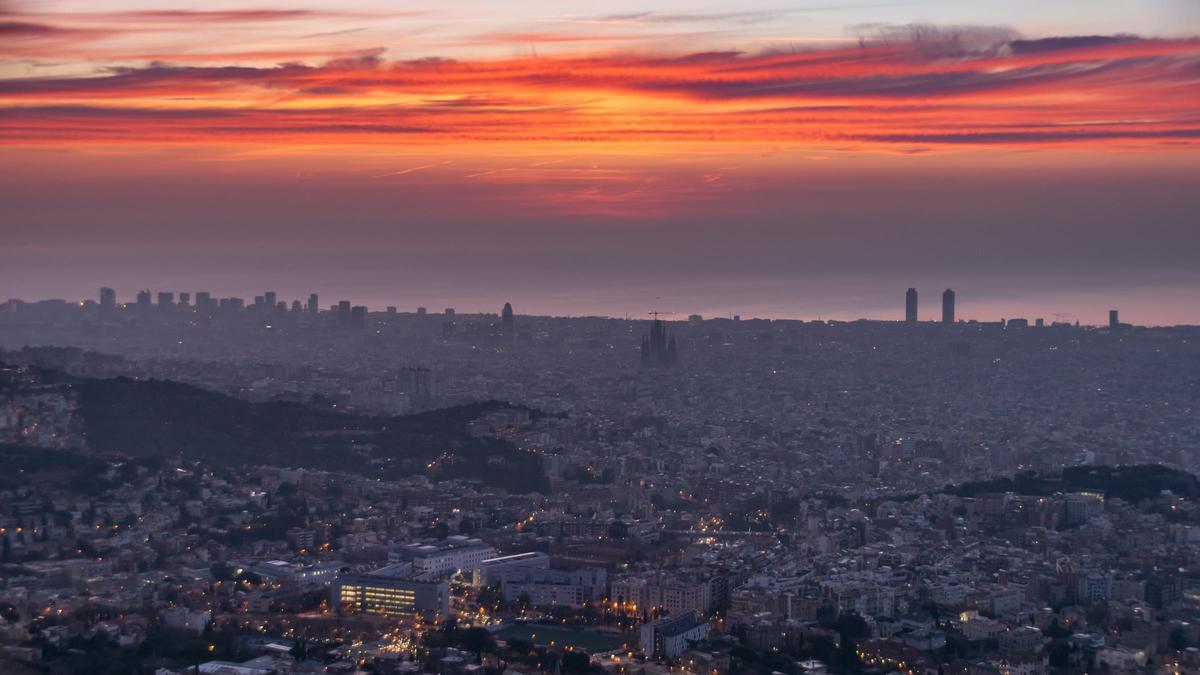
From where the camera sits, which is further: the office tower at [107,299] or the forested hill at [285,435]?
the office tower at [107,299]

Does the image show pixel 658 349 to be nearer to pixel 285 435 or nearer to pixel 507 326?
pixel 507 326

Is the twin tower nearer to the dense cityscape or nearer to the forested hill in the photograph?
the dense cityscape

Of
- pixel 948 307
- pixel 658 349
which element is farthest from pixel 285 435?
pixel 948 307

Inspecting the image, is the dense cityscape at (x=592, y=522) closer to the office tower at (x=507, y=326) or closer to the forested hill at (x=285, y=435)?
the forested hill at (x=285, y=435)

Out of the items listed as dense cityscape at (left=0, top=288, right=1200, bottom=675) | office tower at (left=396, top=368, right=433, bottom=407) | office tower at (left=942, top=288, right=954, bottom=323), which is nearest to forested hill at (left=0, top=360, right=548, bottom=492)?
dense cityscape at (left=0, top=288, right=1200, bottom=675)

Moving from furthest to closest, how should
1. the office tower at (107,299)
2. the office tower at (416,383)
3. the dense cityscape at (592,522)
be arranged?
the office tower at (107,299), the office tower at (416,383), the dense cityscape at (592,522)

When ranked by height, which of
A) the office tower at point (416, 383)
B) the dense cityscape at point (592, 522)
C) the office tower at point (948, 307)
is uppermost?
the office tower at point (948, 307)

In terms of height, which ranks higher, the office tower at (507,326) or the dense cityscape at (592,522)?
the office tower at (507,326)

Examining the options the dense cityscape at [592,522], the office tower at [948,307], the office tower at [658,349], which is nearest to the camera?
the dense cityscape at [592,522]

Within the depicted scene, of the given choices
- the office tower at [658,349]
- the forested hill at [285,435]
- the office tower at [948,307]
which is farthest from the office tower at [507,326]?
the forested hill at [285,435]
